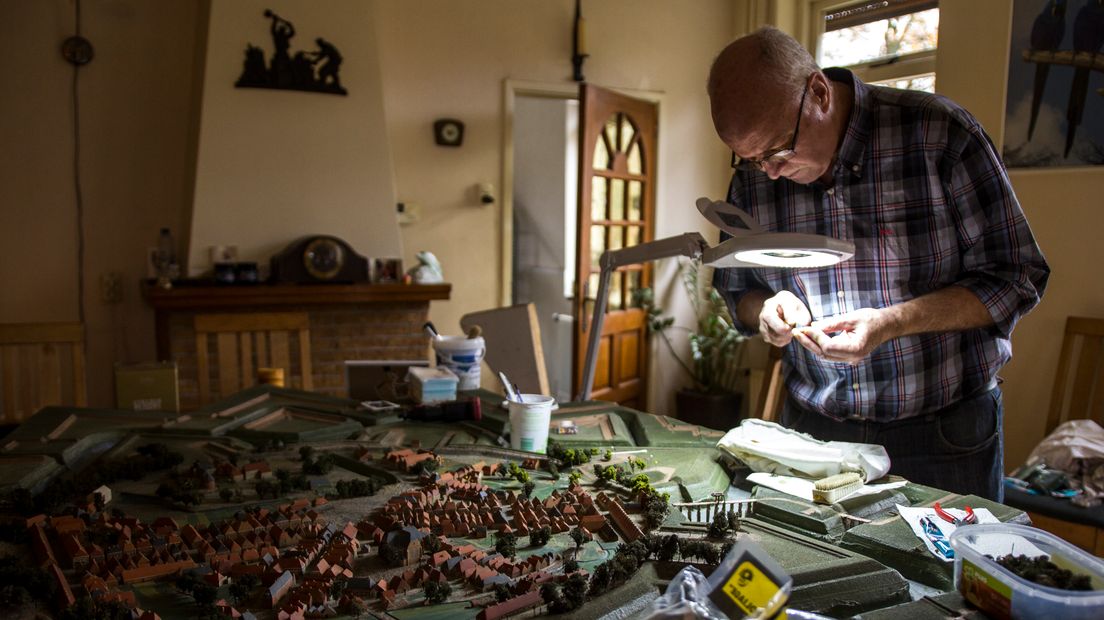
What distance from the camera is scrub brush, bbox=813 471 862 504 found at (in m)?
1.41

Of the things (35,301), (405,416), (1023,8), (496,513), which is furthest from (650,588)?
(35,301)

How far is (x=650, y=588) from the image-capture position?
3.68 feet

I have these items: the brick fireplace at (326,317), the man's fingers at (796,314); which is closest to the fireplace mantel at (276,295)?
the brick fireplace at (326,317)

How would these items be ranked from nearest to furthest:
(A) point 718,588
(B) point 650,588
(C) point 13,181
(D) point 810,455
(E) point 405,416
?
(A) point 718,588
(B) point 650,588
(D) point 810,455
(E) point 405,416
(C) point 13,181

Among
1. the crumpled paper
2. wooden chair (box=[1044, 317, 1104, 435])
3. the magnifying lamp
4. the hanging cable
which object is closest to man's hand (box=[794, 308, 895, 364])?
the magnifying lamp

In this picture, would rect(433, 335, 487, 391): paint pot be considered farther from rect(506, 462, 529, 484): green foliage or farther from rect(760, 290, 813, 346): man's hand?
rect(760, 290, 813, 346): man's hand

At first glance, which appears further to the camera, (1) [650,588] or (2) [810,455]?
(2) [810,455]

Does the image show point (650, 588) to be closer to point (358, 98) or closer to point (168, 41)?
point (358, 98)

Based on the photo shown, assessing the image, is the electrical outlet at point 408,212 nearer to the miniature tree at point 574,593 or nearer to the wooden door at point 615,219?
the wooden door at point 615,219

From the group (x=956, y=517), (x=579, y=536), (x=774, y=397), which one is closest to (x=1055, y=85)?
(x=774, y=397)

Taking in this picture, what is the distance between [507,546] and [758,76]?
1.02 metres

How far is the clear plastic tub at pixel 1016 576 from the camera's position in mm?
913

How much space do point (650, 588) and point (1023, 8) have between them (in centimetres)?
339

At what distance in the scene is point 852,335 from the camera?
149cm
